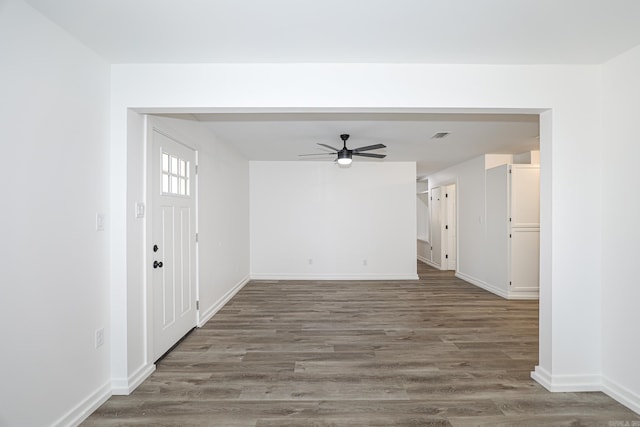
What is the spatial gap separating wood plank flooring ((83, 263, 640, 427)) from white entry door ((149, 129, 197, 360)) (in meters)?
0.31

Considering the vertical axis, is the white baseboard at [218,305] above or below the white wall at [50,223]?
below

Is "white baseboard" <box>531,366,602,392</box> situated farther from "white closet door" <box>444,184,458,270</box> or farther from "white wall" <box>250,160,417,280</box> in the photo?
"white closet door" <box>444,184,458,270</box>

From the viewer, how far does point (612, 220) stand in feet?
7.32

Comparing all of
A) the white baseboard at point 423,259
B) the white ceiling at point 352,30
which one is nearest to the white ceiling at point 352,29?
the white ceiling at point 352,30

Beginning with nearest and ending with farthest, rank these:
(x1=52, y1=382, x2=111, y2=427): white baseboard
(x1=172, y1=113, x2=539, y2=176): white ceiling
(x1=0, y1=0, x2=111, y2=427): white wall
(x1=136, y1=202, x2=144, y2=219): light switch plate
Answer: (x1=0, y1=0, x2=111, y2=427): white wall, (x1=52, y1=382, x2=111, y2=427): white baseboard, (x1=136, y1=202, x2=144, y2=219): light switch plate, (x1=172, y1=113, x2=539, y2=176): white ceiling

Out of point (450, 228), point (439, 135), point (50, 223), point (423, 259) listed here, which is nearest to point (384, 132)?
point (439, 135)

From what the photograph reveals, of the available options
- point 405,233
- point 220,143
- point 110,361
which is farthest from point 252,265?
point 110,361

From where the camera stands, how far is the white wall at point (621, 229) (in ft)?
6.81

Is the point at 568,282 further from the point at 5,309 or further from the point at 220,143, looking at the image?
the point at 220,143

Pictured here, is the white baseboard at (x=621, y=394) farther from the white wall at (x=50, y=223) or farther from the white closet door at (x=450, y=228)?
the white closet door at (x=450, y=228)

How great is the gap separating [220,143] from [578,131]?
4.30m

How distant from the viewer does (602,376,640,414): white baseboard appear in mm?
2039

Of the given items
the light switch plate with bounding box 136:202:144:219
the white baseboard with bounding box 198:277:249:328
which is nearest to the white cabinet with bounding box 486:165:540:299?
→ the white baseboard with bounding box 198:277:249:328

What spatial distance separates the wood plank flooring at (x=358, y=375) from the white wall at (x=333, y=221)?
201 centimetres
